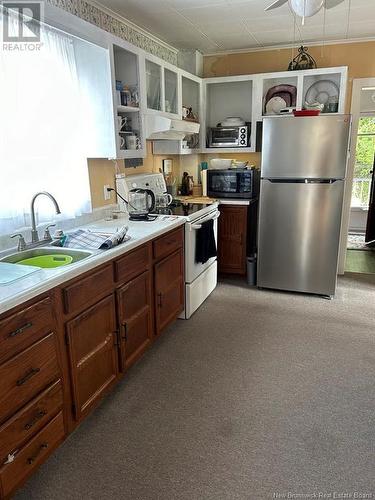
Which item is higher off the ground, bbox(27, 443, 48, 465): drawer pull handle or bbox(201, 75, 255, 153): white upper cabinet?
bbox(201, 75, 255, 153): white upper cabinet

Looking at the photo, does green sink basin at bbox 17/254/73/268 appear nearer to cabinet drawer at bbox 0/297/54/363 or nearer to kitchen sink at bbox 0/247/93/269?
kitchen sink at bbox 0/247/93/269

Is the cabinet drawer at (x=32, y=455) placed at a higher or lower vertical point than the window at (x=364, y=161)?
lower

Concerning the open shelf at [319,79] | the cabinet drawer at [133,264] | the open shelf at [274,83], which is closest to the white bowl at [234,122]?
the open shelf at [274,83]

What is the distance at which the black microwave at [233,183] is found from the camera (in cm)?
388

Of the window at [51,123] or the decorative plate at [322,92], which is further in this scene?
the decorative plate at [322,92]

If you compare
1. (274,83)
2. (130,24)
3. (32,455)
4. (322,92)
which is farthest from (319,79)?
(32,455)

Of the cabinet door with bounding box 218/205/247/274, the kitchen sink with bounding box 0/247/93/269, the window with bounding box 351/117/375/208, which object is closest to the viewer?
the kitchen sink with bounding box 0/247/93/269

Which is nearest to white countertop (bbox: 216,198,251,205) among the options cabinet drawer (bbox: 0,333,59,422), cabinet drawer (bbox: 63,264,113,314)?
cabinet drawer (bbox: 63,264,113,314)

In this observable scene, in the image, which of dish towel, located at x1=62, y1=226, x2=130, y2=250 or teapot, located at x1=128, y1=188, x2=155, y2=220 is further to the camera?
teapot, located at x1=128, y1=188, x2=155, y2=220

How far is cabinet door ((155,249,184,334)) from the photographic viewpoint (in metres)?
2.61

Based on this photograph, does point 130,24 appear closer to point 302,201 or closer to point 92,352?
point 302,201

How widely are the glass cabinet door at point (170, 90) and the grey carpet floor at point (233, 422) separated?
195 centimetres

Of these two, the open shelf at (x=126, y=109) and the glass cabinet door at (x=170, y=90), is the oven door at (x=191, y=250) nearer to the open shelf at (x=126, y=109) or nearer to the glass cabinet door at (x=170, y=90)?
the open shelf at (x=126, y=109)

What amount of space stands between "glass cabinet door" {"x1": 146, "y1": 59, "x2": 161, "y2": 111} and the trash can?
5.76ft
